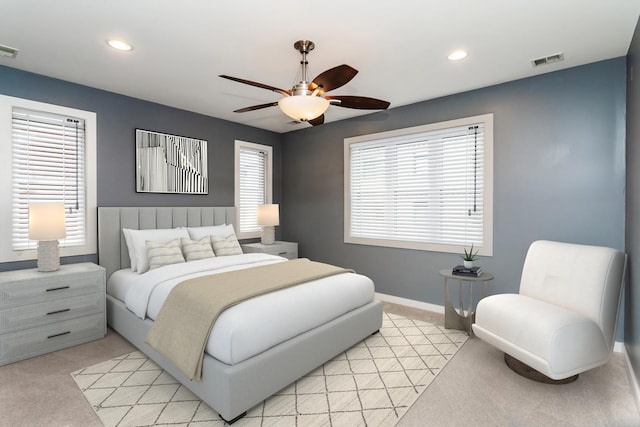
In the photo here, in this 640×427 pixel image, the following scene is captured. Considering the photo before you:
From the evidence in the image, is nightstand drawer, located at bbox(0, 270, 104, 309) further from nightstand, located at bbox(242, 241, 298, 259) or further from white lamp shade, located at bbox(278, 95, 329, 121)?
white lamp shade, located at bbox(278, 95, 329, 121)

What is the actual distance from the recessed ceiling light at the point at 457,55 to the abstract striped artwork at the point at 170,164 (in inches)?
132

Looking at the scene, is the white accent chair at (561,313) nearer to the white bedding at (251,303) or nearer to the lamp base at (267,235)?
the white bedding at (251,303)

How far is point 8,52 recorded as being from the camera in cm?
275

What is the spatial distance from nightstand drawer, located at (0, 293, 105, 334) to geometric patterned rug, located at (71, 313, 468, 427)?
0.64 metres

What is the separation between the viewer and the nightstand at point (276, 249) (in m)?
4.79

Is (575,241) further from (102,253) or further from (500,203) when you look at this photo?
(102,253)

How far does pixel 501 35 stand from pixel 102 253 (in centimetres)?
436

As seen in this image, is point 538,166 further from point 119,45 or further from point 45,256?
point 45,256

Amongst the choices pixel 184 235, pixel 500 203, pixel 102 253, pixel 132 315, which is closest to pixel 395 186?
pixel 500 203

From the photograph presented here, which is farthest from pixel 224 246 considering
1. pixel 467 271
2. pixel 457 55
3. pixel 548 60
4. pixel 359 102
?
pixel 548 60

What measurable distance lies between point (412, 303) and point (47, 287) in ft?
12.7

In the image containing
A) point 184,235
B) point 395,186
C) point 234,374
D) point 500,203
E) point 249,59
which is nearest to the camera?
point 234,374

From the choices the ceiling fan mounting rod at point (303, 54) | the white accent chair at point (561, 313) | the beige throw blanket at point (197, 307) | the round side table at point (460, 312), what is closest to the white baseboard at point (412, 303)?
the round side table at point (460, 312)

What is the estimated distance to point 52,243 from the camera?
9.98 ft
